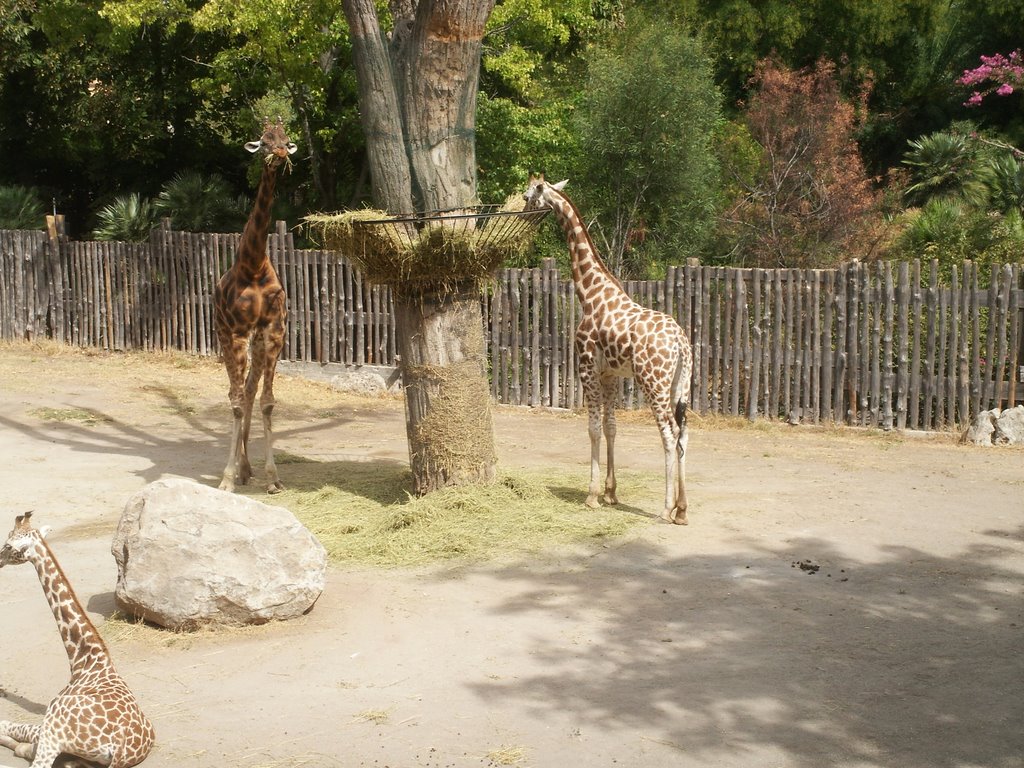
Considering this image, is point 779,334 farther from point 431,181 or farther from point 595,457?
point 431,181

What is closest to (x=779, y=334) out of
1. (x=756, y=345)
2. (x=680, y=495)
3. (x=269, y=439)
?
(x=756, y=345)

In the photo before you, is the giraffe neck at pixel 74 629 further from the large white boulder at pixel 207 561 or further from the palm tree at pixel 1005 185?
the palm tree at pixel 1005 185

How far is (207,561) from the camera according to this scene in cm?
671

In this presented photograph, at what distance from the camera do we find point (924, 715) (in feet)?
18.3

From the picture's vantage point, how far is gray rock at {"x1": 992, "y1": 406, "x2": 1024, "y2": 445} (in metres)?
11.9

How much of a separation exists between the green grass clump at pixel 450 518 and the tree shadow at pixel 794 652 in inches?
21.9

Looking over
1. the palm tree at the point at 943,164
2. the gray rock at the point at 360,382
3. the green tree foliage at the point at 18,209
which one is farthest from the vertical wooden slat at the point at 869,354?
the green tree foliage at the point at 18,209

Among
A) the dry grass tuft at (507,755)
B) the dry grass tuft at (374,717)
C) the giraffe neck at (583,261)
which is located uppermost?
the giraffe neck at (583,261)

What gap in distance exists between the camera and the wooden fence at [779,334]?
41.0ft

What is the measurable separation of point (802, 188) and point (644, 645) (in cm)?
1691

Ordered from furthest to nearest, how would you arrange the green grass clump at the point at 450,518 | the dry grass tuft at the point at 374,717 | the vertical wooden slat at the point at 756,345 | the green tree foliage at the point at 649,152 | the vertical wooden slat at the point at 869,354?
the green tree foliage at the point at 649,152 → the vertical wooden slat at the point at 756,345 → the vertical wooden slat at the point at 869,354 → the green grass clump at the point at 450,518 → the dry grass tuft at the point at 374,717

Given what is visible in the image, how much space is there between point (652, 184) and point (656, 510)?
12923 mm

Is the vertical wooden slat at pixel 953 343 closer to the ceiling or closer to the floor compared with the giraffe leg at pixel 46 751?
closer to the ceiling

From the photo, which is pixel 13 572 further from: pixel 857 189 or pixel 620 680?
pixel 857 189
